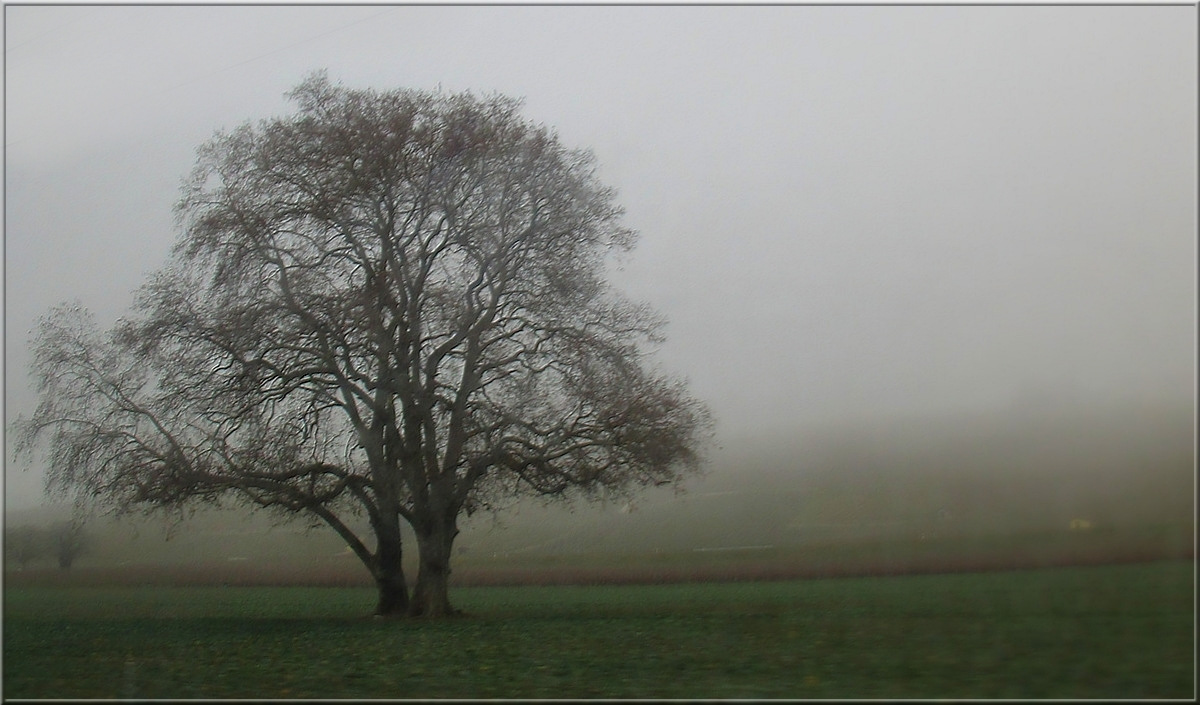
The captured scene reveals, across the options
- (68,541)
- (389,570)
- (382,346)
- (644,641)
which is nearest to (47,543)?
(68,541)

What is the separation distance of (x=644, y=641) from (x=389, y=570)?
3134 mm

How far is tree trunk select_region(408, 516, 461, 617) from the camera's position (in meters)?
9.59

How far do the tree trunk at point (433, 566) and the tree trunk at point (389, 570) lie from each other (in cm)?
17

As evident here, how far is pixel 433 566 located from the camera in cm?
969

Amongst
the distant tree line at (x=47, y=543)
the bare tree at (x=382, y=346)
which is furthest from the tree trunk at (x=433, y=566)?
the distant tree line at (x=47, y=543)

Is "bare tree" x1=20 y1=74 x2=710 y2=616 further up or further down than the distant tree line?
further up

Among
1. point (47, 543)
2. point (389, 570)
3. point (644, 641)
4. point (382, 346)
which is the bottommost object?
point (644, 641)

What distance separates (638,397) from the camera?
9180mm

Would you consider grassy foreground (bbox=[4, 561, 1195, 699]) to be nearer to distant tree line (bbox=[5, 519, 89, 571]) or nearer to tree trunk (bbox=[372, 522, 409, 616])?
tree trunk (bbox=[372, 522, 409, 616])

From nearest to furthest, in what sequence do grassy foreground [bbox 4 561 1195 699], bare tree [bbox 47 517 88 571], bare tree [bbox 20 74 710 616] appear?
grassy foreground [bbox 4 561 1195 699] → bare tree [bbox 20 74 710 616] → bare tree [bbox 47 517 88 571]

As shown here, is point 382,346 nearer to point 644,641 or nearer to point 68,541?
point 644,641

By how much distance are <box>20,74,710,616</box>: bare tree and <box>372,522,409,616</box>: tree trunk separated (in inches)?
0.8

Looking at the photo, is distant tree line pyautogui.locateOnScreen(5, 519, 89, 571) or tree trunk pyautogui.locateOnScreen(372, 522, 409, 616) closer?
tree trunk pyautogui.locateOnScreen(372, 522, 409, 616)

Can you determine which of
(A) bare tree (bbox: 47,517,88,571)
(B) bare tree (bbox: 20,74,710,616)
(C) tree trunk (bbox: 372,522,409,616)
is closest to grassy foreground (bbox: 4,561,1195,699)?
(C) tree trunk (bbox: 372,522,409,616)
